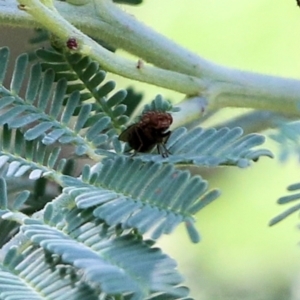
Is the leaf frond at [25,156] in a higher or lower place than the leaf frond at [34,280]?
higher

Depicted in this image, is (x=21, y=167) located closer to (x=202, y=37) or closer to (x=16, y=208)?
(x=16, y=208)

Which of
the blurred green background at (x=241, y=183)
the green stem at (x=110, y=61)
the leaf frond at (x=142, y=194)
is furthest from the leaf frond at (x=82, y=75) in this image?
the blurred green background at (x=241, y=183)

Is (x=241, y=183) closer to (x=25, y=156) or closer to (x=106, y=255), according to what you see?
(x=25, y=156)

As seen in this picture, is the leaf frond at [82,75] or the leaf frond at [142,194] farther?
the leaf frond at [82,75]

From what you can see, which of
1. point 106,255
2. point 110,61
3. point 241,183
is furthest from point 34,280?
point 241,183

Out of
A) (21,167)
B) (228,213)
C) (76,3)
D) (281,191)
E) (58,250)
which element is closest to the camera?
(58,250)

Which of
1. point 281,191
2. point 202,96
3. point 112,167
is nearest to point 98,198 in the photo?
point 112,167

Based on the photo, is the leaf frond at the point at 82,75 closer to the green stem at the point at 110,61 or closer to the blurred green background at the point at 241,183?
the green stem at the point at 110,61
